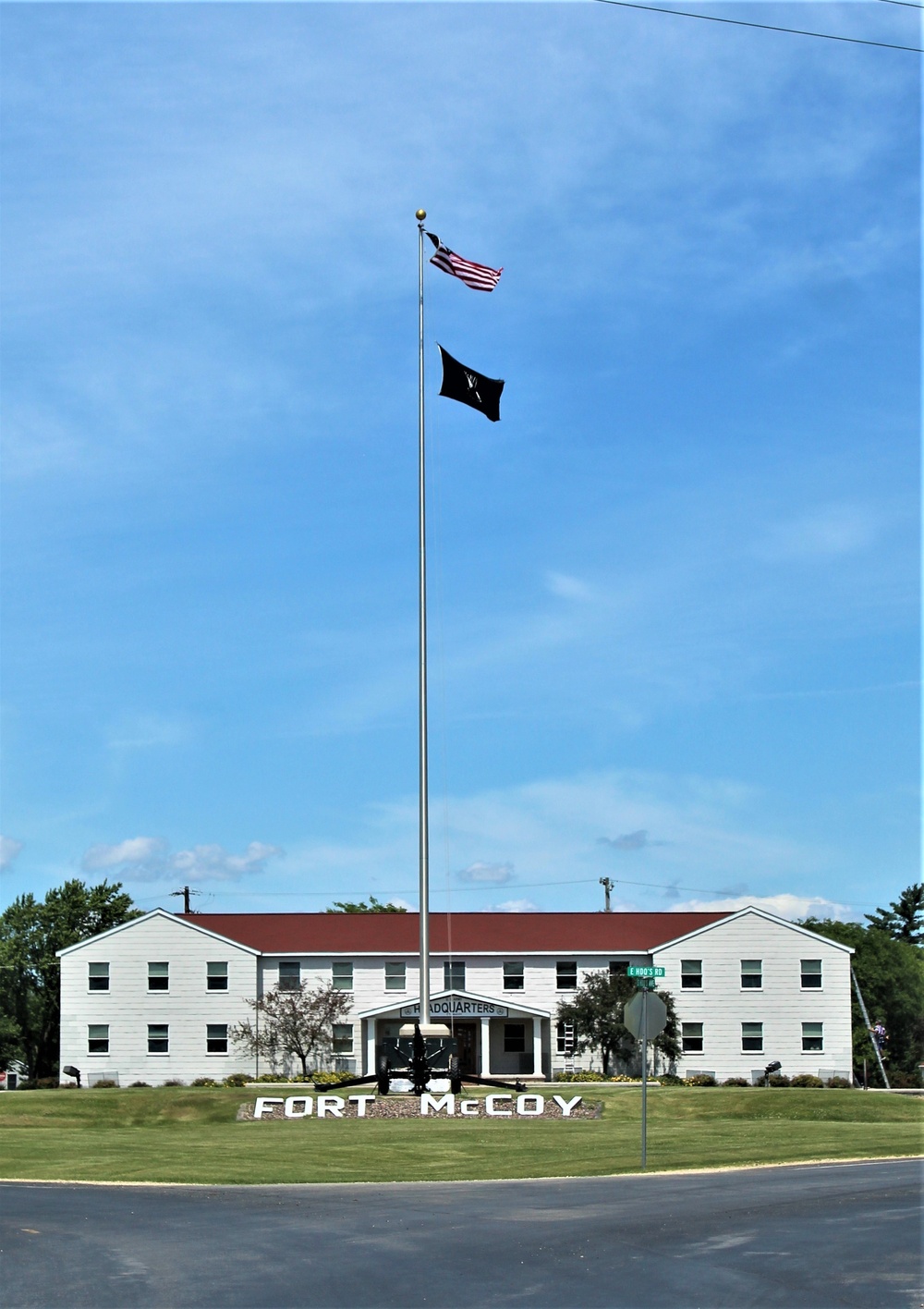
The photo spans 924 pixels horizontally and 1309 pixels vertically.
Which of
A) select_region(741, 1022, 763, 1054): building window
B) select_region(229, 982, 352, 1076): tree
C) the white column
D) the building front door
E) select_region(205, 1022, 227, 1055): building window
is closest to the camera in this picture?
select_region(229, 982, 352, 1076): tree

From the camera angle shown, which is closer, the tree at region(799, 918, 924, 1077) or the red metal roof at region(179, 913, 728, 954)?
the red metal roof at region(179, 913, 728, 954)

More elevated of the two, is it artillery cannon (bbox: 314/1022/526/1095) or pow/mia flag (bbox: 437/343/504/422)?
pow/mia flag (bbox: 437/343/504/422)

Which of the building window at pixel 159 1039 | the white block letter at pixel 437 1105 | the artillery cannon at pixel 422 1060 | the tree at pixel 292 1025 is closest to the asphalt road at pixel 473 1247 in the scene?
the white block letter at pixel 437 1105

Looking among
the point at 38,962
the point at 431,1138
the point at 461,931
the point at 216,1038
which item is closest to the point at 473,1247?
the point at 431,1138

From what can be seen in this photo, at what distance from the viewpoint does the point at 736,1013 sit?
6481cm

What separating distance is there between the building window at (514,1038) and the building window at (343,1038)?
6.82m

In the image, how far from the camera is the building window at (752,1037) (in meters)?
64.6

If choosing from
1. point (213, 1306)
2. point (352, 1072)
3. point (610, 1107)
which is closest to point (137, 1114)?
point (610, 1107)

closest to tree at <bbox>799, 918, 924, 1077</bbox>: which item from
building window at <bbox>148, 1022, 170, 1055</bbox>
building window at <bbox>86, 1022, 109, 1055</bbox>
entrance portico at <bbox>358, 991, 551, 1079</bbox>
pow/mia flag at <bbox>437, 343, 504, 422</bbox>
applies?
entrance portico at <bbox>358, 991, 551, 1079</bbox>

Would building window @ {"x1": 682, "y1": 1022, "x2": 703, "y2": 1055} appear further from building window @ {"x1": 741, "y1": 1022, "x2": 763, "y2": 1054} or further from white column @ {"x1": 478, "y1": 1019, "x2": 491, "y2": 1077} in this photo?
white column @ {"x1": 478, "y1": 1019, "x2": 491, "y2": 1077}

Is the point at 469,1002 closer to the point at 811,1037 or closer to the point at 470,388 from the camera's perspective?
the point at 811,1037

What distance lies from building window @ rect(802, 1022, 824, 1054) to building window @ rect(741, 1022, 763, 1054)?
188cm

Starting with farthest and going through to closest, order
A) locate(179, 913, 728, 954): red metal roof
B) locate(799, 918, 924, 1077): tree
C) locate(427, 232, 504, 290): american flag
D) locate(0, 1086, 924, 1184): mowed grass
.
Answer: locate(799, 918, 924, 1077): tree → locate(179, 913, 728, 954): red metal roof → locate(427, 232, 504, 290): american flag → locate(0, 1086, 924, 1184): mowed grass

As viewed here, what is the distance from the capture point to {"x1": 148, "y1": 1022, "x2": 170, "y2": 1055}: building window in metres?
64.9
